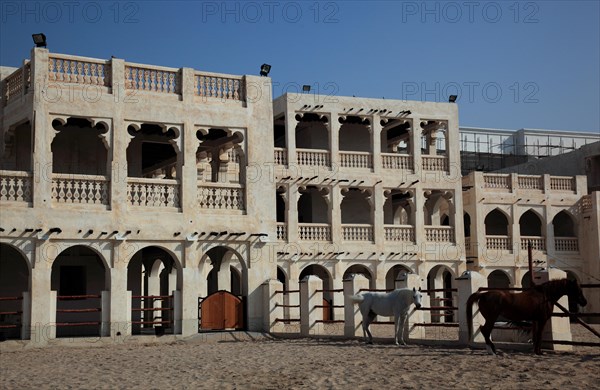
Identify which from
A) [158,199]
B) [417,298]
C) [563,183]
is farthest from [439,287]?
[417,298]

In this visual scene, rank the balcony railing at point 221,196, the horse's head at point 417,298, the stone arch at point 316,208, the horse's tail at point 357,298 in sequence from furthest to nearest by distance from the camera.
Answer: the stone arch at point 316,208, the balcony railing at point 221,196, the horse's tail at point 357,298, the horse's head at point 417,298

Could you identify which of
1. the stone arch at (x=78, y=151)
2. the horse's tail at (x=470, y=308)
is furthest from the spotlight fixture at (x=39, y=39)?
the horse's tail at (x=470, y=308)

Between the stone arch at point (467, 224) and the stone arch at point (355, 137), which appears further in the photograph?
the stone arch at point (467, 224)

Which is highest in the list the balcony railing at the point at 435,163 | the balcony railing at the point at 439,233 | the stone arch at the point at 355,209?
the balcony railing at the point at 435,163

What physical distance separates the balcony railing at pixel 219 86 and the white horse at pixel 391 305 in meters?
9.52

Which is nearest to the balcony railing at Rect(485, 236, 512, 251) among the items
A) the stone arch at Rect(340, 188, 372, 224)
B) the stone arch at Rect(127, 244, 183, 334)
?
the stone arch at Rect(340, 188, 372, 224)

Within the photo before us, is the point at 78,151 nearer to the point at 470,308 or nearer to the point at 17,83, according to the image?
the point at 17,83

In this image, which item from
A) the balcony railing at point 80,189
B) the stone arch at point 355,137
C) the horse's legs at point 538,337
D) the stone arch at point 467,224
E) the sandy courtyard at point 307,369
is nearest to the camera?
the sandy courtyard at point 307,369

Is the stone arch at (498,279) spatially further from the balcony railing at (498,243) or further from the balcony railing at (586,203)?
the balcony railing at (586,203)

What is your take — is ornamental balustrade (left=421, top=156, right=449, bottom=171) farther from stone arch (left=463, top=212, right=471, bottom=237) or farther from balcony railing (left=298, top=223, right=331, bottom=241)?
balcony railing (left=298, top=223, right=331, bottom=241)

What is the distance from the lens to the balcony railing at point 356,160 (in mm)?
40750

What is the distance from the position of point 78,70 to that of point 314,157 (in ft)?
48.9

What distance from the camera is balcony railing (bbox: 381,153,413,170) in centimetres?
→ 4159

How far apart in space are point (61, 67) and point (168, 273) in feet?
41.8
